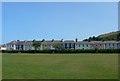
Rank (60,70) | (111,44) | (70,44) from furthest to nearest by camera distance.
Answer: (70,44), (111,44), (60,70)

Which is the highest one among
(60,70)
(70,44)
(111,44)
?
(70,44)

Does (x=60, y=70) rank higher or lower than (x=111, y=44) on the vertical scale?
lower

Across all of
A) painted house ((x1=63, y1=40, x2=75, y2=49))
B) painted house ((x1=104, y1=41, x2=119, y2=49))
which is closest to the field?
painted house ((x1=104, y1=41, x2=119, y2=49))

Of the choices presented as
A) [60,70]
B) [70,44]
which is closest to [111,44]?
[70,44]

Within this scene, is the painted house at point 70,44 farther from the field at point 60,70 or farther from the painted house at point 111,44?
the field at point 60,70

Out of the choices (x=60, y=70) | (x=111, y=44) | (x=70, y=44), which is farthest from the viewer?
(x=70, y=44)

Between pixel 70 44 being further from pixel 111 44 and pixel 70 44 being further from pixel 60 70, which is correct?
pixel 60 70

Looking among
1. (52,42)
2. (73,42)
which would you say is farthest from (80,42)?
(52,42)

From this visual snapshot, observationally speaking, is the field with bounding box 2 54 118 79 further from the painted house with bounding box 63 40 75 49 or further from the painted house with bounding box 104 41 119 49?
the painted house with bounding box 63 40 75 49

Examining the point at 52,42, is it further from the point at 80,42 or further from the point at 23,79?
the point at 23,79

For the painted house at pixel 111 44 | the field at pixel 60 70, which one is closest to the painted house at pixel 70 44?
the painted house at pixel 111 44

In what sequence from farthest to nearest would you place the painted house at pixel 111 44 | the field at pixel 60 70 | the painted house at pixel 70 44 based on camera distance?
the painted house at pixel 70 44, the painted house at pixel 111 44, the field at pixel 60 70

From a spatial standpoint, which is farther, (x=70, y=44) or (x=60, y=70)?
(x=70, y=44)

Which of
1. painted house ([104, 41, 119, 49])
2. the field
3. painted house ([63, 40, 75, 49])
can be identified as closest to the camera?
the field
